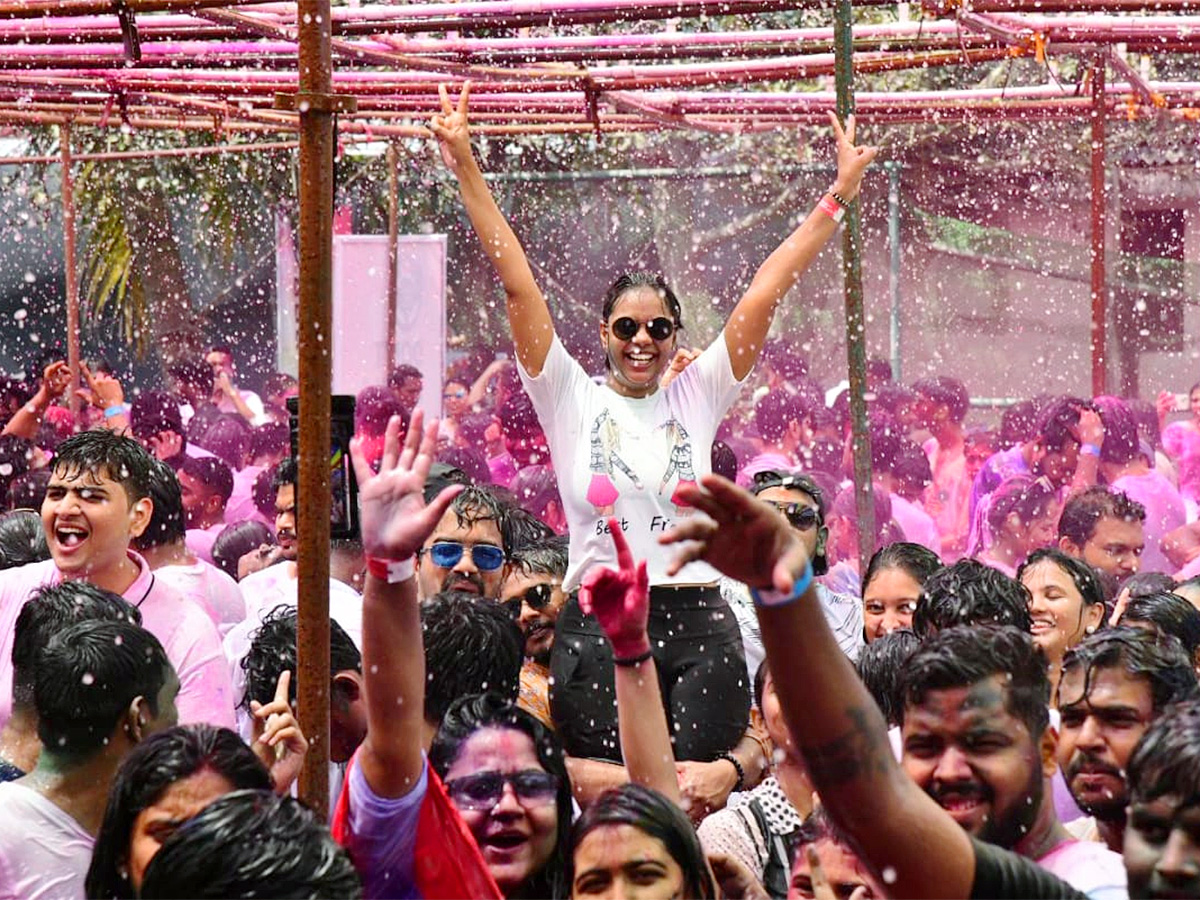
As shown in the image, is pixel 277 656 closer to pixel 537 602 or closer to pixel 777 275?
pixel 537 602

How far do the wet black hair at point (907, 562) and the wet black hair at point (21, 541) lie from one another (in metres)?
2.69

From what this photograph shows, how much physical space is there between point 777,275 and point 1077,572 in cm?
120

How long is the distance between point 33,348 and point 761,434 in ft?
28.9

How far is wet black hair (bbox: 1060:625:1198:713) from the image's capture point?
3977 millimetres

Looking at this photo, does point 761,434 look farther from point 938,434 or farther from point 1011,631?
point 1011,631

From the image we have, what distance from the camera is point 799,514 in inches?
240

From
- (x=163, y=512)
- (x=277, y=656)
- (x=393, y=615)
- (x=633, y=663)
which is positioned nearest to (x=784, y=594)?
(x=393, y=615)

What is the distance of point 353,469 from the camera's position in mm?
3906

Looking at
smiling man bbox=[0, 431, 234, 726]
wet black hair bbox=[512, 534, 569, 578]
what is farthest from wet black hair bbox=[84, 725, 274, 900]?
wet black hair bbox=[512, 534, 569, 578]

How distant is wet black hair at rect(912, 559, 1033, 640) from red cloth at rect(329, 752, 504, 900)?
69.3 inches

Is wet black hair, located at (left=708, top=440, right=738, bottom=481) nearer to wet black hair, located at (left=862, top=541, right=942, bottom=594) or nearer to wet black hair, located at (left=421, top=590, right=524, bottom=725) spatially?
wet black hair, located at (left=862, top=541, right=942, bottom=594)

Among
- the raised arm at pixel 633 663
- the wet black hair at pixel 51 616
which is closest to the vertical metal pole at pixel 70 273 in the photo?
the wet black hair at pixel 51 616

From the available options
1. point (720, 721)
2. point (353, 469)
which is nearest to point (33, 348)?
point (720, 721)

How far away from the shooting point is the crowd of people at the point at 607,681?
9.01 feet
